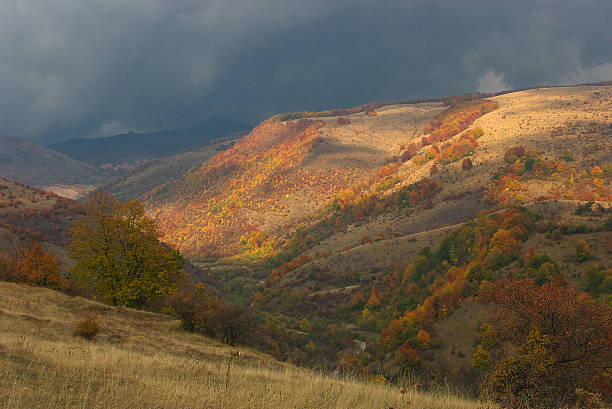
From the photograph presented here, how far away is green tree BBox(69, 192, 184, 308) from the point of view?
33.5 m

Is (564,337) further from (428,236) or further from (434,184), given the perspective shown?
(434,184)

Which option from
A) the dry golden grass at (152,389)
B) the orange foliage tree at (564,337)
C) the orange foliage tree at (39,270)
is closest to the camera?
the dry golden grass at (152,389)

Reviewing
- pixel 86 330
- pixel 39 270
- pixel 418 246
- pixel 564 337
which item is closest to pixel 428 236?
pixel 418 246

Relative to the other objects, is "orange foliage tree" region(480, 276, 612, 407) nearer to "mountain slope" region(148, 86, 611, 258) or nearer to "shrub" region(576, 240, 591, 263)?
"shrub" region(576, 240, 591, 263)

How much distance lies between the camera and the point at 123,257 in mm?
35500

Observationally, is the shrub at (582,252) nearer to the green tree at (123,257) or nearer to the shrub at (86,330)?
the green tree at (123,257)

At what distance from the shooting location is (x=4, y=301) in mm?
21891

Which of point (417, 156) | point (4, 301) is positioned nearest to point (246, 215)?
point (417, 156)

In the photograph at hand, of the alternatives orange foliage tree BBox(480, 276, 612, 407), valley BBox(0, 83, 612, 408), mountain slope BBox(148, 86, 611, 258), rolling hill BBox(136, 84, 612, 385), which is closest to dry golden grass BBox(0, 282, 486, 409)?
valley BBox(0, 83, 612, 408)

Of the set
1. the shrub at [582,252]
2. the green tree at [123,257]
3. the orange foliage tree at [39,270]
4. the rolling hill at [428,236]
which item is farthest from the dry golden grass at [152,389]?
the shrub at [582,252]

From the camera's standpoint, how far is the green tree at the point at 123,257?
110 feet

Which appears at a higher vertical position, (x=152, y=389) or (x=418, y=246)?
A: (x=418, y=246)

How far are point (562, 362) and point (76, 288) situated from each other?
40262mm

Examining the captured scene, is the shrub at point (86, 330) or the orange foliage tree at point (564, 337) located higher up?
the orange foliage tree at point (564, 337)
